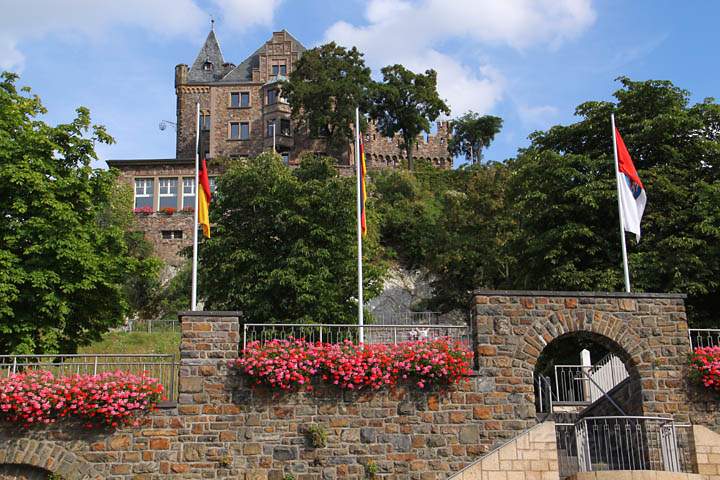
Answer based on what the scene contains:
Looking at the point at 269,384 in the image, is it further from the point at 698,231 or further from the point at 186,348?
the point at 698,231

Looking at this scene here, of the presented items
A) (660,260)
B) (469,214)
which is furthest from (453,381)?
(469,214)

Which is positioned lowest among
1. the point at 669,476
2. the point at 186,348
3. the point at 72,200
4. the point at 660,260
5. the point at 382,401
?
the point at 669,476

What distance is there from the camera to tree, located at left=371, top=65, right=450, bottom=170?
194ft

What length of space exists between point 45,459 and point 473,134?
59.8m

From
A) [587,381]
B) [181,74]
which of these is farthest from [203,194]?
[181,74]

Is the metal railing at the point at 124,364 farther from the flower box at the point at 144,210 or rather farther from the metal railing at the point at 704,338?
the flower box at the point at 144,210

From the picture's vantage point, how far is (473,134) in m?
71.4

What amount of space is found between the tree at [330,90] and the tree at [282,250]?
2596 centimetres

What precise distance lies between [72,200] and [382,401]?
10.7 meters

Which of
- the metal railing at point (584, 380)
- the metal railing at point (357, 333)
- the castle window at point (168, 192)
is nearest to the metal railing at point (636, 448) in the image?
the metal railing at point (357, 333)

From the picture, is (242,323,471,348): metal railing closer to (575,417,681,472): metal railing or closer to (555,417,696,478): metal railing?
(555,417,696,478): metal railing

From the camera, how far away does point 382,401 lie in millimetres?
15805

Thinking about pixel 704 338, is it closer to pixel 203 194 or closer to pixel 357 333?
pixel 357 333

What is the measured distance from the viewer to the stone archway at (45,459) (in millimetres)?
14609
